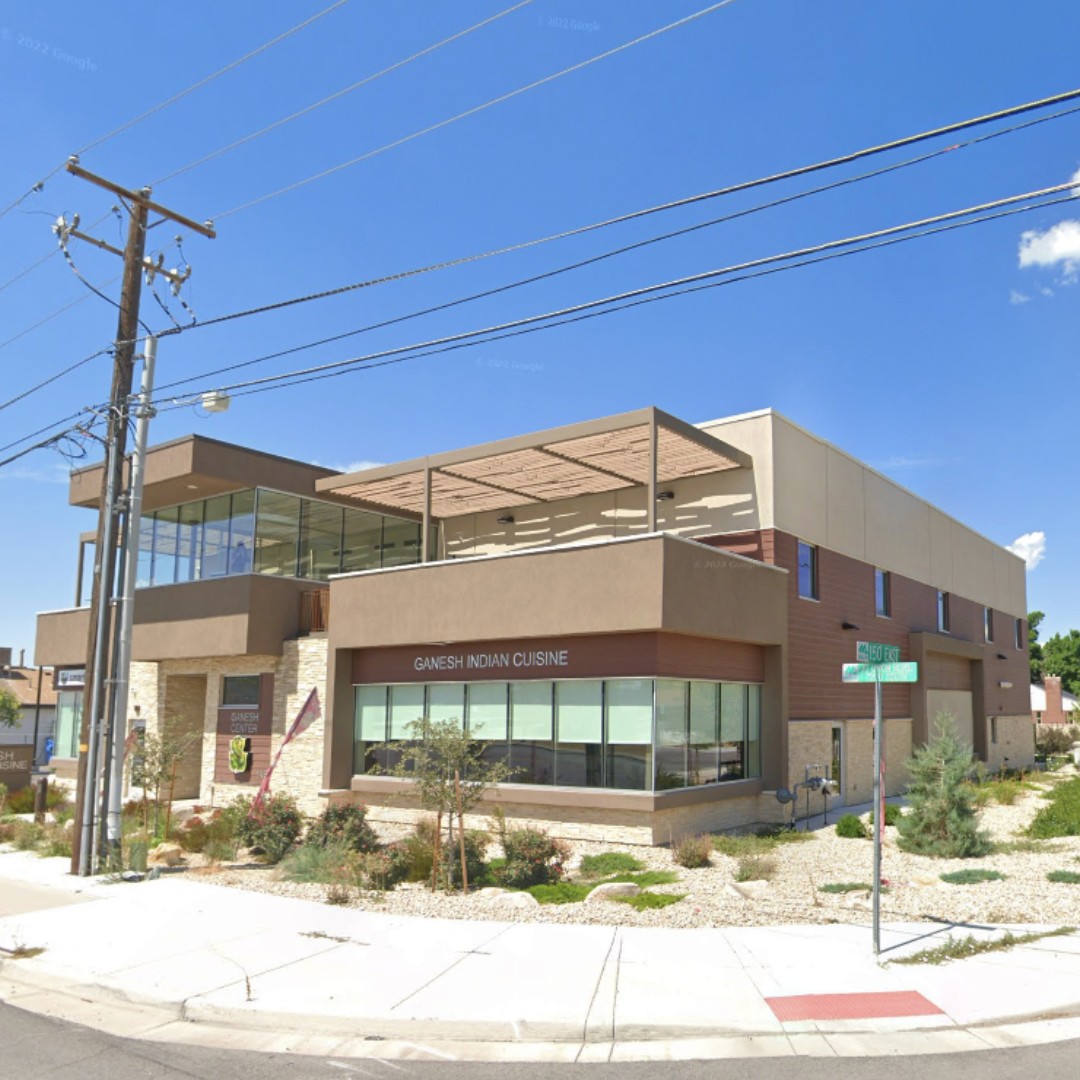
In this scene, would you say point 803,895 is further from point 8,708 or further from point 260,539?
point 8,708

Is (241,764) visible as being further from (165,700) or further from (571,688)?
(571,688)

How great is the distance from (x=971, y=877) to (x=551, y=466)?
11993mm

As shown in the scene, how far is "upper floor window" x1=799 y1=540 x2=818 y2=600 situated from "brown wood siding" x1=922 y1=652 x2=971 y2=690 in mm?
7817

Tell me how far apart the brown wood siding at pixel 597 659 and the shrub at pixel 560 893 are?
5.10 m

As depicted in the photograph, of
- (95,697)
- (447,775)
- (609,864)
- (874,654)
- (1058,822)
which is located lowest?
(609,864)

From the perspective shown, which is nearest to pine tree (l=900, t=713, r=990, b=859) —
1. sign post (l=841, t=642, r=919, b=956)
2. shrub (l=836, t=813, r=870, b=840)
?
shrub (l=836, t=813, r=870, b=840)

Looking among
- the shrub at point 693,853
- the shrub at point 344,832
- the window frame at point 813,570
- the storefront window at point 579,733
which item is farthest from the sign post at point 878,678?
the window frame at point 813,570

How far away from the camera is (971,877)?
13945 millimetres

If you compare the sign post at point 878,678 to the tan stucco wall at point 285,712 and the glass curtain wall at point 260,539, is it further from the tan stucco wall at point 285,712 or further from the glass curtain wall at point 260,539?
the glass curtain wall at point 260,539

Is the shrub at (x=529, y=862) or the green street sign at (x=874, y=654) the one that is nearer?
the green street sign at (x=874, y=654)

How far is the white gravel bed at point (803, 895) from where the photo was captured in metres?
11.8

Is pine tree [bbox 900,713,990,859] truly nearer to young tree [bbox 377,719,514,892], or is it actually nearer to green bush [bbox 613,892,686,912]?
green bush [bbox 613,892,686,912]

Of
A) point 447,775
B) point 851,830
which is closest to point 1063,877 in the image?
point 851,830

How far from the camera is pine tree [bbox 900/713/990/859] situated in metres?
16.3
